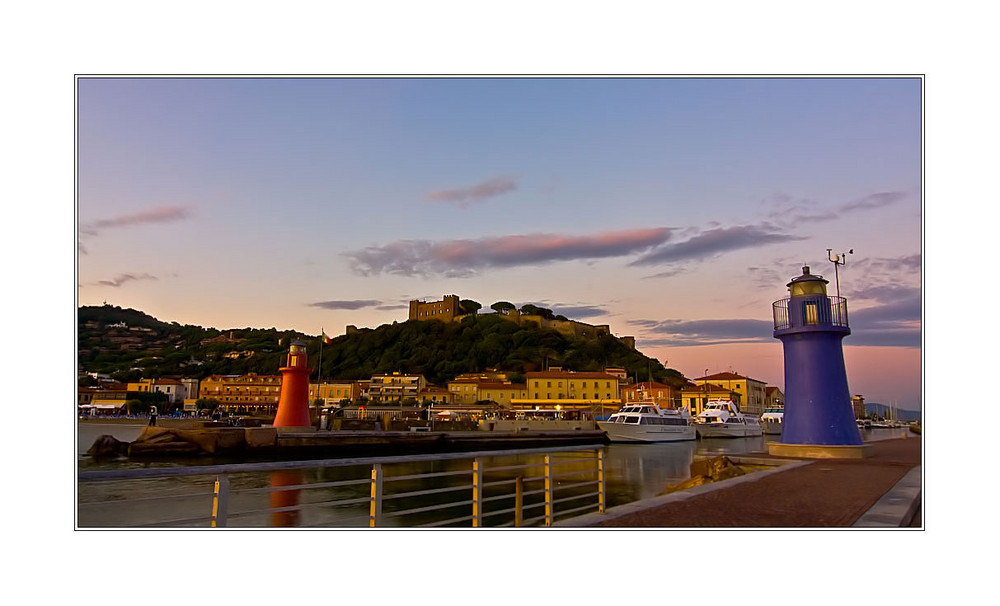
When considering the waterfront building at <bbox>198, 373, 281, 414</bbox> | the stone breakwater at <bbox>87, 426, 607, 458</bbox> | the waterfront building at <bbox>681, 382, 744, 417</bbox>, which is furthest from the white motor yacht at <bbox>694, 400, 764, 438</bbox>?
the waterfront building at <bbox>198, 373, 281, 414</bbox>

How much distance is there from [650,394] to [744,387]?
11.8 m

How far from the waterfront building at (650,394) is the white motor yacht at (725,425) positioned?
12828 mm

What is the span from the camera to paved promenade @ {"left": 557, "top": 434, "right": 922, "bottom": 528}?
5.11 meters

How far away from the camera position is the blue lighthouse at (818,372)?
12219mm

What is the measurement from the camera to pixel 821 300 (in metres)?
12.3

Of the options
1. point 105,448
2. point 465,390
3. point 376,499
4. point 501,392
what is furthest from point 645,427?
point 376,499

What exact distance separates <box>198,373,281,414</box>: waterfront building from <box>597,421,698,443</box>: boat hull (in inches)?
1543

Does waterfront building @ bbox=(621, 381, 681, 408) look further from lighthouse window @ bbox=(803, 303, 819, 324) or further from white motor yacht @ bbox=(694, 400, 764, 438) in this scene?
lighthouse window @ bbox=(803, 303, 819, 324)

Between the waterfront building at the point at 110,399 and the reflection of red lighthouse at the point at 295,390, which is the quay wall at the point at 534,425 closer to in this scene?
the reflection of red lighthouse at the point at 295,390

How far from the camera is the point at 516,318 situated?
306 ft

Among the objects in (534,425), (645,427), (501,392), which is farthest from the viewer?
(501,392)

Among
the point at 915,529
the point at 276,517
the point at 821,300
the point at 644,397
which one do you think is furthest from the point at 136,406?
the point at 915,529

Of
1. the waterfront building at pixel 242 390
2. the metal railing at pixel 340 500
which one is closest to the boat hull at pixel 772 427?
the metal railing at pixel 340 500

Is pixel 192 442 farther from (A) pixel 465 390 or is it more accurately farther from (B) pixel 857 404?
(A) pixel 465 390
